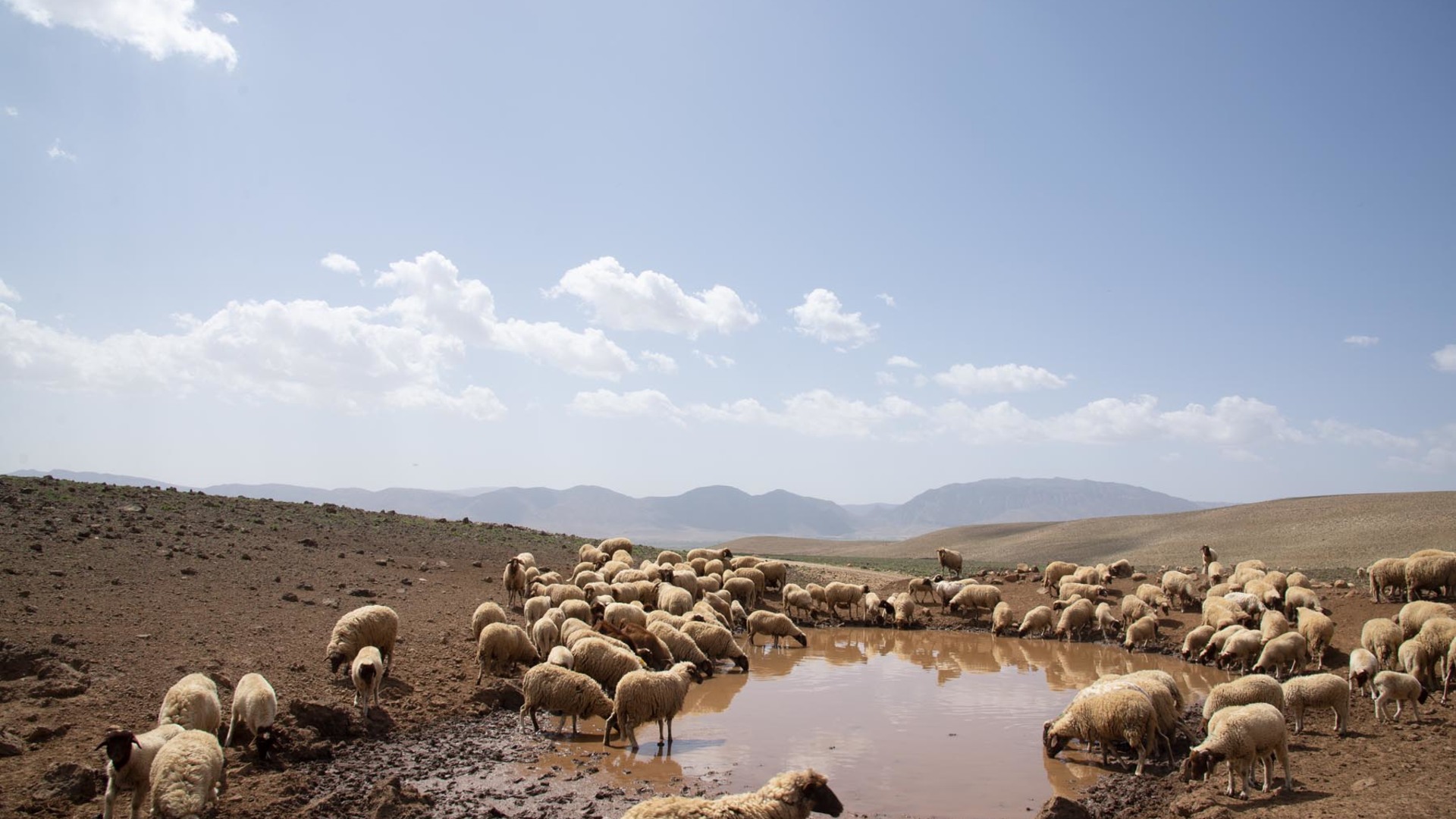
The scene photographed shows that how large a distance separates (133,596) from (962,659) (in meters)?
18.0

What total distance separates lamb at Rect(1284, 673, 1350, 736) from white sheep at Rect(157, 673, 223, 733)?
14.1 m

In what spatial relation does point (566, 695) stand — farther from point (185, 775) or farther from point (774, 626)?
point (774, 626)

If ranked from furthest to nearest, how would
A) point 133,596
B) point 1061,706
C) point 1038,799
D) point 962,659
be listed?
1. point 962,659
2. point 133,596
3. point 1061,706
4. point 1038,799

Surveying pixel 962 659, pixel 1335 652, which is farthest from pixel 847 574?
pixel 1335 652

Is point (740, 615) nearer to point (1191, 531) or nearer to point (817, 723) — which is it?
point (817, 723)

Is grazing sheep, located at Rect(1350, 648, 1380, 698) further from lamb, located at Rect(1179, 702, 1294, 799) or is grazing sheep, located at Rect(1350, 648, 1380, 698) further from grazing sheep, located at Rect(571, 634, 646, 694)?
grazing sheep, located at Rect(571, 634, 646, 694)

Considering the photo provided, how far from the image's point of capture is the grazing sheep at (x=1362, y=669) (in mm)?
12656

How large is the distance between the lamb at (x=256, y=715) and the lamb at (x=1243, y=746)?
1084cm

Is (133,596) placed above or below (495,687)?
above

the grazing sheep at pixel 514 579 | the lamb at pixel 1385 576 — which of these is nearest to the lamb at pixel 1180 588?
the lamb at pixel 1385 576

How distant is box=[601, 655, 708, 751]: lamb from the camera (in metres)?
11.3

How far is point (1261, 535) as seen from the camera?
2114 inches

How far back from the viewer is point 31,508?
22.5 meters

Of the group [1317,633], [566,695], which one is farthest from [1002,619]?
[566,695]
